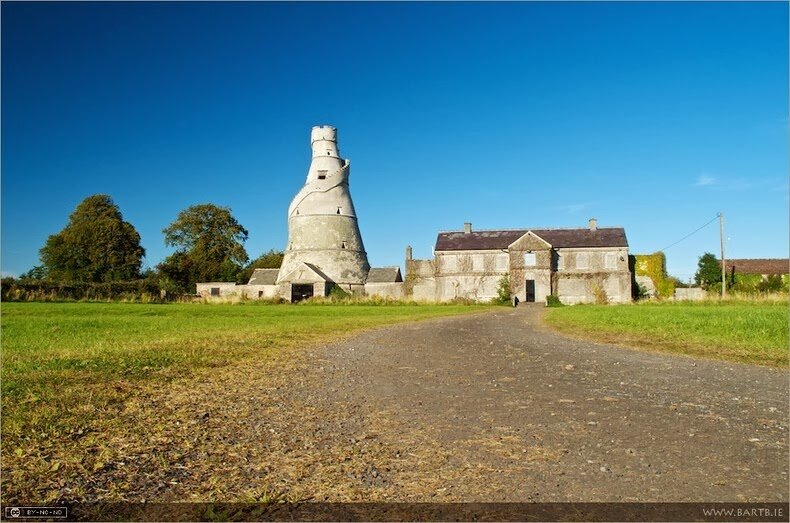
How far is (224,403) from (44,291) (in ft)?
139

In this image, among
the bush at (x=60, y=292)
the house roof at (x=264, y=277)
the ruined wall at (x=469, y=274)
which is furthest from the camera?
the house roof at (x=264, y=277)

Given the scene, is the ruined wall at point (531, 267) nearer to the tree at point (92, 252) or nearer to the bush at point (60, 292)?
the bush at point (60, 292)

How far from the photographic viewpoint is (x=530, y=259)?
53969mm

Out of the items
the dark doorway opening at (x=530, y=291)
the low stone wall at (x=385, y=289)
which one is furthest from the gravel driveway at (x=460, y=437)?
the low stone wall at (x=385, y=289)

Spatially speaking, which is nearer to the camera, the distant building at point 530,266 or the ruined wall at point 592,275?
Answer: the ruined wall at point 592,275

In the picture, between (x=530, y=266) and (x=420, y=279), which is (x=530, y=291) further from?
(x=420, y=279)

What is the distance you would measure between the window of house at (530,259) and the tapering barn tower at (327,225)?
16.1 m

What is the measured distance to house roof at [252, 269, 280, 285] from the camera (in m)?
58.2

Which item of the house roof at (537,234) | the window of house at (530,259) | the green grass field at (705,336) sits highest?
the house roof at (537,234)

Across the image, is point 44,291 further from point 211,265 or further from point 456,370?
point 456,370

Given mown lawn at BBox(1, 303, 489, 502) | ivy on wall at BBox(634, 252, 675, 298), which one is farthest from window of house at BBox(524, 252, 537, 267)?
mown lawn at BBox(1, 303, 489, 502)

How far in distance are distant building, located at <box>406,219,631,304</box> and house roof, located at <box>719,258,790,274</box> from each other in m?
16.3

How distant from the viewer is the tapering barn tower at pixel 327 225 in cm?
5619

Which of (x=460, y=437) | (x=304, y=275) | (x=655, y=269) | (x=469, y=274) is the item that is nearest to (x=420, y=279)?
(x=469, y=274)
